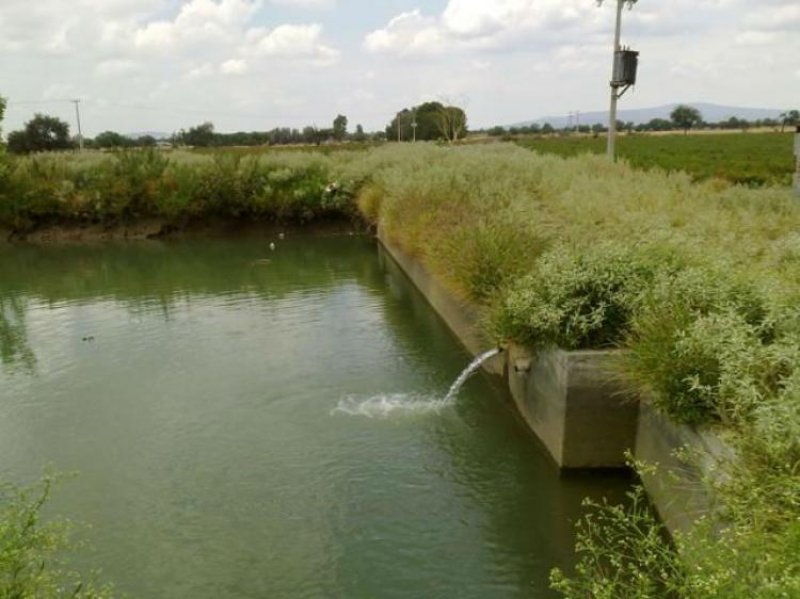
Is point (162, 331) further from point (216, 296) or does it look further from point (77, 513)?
point (77, 513)

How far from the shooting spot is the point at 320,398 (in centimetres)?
782

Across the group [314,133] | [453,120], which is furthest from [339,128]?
[453,120]

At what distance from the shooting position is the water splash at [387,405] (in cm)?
741

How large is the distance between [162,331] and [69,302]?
145 inches

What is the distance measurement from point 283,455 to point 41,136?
58.5 m

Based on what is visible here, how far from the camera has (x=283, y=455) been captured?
21.1ft

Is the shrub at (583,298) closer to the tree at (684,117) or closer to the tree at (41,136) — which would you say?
the tree at (41,136)

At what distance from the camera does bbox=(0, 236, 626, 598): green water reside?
4.85m

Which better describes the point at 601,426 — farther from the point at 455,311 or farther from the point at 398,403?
the point at 455,311

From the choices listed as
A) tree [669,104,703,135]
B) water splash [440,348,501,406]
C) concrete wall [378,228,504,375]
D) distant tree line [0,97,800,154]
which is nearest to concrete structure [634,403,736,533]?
water splash [440,348,501,406]

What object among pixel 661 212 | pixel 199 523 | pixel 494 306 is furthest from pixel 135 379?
pixel 661 212

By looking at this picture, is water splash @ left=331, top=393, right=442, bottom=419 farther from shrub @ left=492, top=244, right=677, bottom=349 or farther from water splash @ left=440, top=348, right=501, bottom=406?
shrub @ left=492, top=244, right=677, bottom=349

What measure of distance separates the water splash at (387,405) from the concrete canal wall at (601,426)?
3.14 ft

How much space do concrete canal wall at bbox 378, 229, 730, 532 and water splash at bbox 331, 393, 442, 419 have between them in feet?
3.14
